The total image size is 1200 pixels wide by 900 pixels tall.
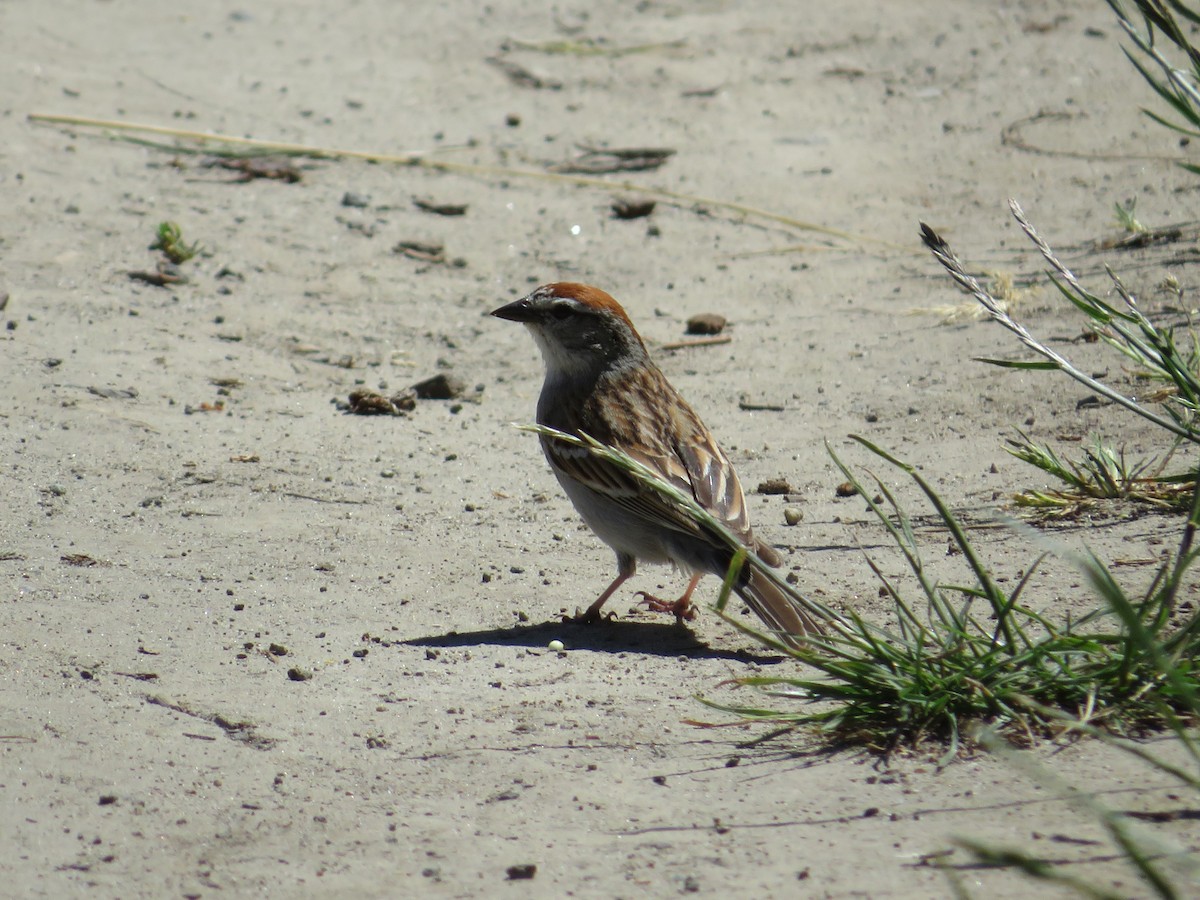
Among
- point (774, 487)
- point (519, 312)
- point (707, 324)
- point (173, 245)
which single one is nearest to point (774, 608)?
point (774, 487)

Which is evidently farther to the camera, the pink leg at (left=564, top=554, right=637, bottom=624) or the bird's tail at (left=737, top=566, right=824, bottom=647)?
the pink leg at (left=564, top=554, right=637, bottom=624)

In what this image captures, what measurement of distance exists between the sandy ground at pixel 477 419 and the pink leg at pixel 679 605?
0.35ft

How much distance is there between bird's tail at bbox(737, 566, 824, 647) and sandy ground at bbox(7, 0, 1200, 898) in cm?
19

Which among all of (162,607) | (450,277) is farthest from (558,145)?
(162,607)

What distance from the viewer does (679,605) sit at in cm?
496

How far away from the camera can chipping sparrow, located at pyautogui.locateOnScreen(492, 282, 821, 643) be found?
185 inches

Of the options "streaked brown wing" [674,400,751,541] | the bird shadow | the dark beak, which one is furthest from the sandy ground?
the dark beak

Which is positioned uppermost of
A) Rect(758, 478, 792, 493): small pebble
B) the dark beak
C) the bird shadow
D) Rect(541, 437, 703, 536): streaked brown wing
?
the dark beak

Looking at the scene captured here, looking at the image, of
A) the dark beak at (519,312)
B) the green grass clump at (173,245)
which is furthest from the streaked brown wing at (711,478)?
the green grass clump at (173,245)

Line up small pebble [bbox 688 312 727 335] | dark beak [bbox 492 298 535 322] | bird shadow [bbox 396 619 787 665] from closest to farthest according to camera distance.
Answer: bird shadow [bbox 396 619 787 665] < dark beak [bbox 492 298 535 322] < small pebble [bbox 688 312 727 335]

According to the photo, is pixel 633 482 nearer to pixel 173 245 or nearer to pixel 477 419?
pixel 477 419

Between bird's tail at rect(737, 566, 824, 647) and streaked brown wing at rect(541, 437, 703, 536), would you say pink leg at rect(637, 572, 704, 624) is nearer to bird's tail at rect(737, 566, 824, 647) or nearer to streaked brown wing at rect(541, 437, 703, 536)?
streaked brown wing at rect(541, 437, 703, 536)

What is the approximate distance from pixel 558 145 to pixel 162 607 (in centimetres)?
556

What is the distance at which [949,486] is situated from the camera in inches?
212
